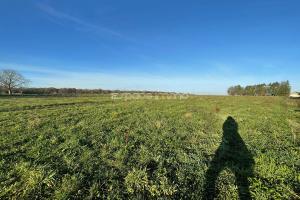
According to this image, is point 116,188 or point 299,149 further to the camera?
point 299,149

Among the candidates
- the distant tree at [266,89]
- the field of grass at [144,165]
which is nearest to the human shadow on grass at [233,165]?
the field of grass at [144,165]

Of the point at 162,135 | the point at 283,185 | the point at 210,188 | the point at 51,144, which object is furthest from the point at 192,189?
the point at 51,144

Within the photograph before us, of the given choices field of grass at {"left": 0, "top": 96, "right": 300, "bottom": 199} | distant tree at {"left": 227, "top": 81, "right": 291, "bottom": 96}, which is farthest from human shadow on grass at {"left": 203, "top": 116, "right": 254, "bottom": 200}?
distant tree at {"left": 227, "top": 81, "right": 291, "bottom": 96}

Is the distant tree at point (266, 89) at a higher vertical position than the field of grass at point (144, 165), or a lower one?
higher

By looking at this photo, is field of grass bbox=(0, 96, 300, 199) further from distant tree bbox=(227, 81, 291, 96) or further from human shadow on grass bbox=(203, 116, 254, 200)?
distant tree bbox=(227, 81, 291, 96)

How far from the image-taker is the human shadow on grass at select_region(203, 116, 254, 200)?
19.4 feet

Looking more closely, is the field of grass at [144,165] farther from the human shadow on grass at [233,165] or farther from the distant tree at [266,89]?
the distant tree at [266,89]

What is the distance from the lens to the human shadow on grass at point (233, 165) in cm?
592

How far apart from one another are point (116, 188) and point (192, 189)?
2.29 metres

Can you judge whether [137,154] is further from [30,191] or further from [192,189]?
[30,191]

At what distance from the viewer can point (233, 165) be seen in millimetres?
7602

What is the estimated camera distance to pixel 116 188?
19.0ft

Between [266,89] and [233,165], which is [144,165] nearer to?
[233,165]

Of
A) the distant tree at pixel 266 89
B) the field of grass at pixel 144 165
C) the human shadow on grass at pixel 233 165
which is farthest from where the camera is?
the distant tree at pixel 266 89
